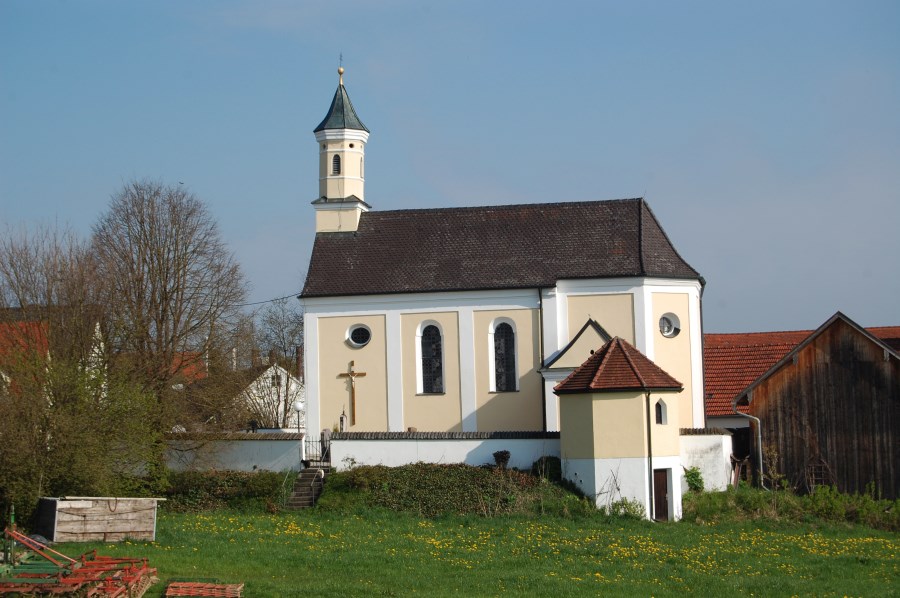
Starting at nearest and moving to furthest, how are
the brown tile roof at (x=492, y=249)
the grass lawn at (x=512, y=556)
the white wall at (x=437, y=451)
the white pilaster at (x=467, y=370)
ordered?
the grass lawn at (x=512, y=556)
the white wall at (x=437, y=451)
the white pilaster at (x=467, y=370)
the brown tile roof at (x=492, y=249)

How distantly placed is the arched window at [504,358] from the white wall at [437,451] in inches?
193

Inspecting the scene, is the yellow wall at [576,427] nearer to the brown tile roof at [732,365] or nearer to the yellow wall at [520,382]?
the yellow wall at [520,382]

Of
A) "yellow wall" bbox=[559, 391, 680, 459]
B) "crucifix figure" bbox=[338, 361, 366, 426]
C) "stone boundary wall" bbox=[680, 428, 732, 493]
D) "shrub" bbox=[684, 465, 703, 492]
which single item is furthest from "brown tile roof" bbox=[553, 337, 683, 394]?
"crucifix figure" bbox=[338, 361, 366, 426]

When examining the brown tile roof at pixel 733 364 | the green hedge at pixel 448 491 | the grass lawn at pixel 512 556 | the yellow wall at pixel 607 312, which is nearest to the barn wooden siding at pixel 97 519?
the grass lawn at pixel 512 556

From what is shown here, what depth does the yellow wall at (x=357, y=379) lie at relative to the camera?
125ft

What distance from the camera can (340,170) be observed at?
1628 inches

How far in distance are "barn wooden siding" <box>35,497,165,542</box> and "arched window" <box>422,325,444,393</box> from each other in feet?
47.9

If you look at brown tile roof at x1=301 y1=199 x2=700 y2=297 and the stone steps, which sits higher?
brown tile roof at x1=301 y1=199 x2=700 y2=297

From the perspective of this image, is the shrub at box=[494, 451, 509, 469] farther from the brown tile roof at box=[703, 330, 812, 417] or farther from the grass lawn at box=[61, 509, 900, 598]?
the brown tile roof at box=[703, 330, 812, 417]

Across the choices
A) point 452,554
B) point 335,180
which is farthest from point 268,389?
point 452,554

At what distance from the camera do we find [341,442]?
33.8 meters

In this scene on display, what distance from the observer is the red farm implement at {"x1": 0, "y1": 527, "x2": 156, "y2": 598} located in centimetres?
1753

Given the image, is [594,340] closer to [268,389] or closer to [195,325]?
[195,325]

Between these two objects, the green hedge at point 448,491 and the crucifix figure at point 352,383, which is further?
the crucifix figure at point 352,383
